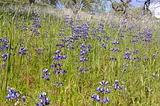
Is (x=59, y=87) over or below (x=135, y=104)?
over

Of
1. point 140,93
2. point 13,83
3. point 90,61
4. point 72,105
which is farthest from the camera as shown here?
point 90,61

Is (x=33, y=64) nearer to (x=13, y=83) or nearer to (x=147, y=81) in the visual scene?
(x=13, y=83)

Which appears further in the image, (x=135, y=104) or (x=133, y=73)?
(x=133, y=73)

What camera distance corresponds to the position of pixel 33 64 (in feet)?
9.78

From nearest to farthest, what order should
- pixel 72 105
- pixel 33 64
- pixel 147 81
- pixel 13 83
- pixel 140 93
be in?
pixel 72 105 → pixel 13 83 → pixel 140 93 → pixel 147 81 → pixel 33 64

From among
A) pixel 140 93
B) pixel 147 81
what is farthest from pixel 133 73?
pixel 140 93

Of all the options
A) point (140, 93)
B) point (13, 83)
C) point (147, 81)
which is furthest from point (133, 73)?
point (13, 83)

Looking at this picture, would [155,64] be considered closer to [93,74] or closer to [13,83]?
[93,74]

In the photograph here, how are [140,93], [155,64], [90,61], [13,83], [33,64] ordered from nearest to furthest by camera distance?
[13,83], [140,93], [33,64], [90,61], [155,64]

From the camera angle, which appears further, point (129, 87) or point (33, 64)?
point (33, 64)

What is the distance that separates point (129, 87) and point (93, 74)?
398 millimetres

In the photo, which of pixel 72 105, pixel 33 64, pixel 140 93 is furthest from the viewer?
pixel 33 64

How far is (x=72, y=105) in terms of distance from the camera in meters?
2.09

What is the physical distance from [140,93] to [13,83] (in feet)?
3.95
